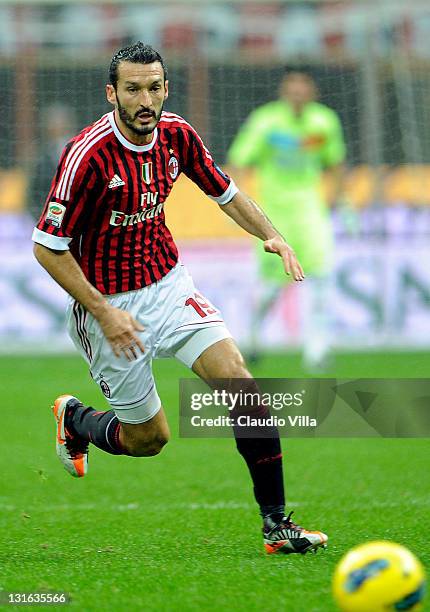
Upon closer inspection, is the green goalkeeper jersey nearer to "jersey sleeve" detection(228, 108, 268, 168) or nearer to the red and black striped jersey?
"jersey sleeve" detection(228, 108, 268, 168)

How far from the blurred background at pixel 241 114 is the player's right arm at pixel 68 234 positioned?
303 inches

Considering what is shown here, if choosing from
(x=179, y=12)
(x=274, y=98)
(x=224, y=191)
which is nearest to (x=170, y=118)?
(x=224, y=191)

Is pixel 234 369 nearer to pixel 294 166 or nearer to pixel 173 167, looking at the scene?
pixel 173 167

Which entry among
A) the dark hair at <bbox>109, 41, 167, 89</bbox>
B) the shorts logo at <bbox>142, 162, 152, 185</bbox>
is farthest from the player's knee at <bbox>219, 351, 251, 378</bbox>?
the dark hair at <bbox>109, 41, 167, 89</bbox>

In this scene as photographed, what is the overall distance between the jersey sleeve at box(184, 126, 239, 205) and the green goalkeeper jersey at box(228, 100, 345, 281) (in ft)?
19.3

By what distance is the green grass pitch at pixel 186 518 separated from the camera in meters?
4.67

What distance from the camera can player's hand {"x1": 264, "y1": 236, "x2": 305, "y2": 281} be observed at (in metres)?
5.38

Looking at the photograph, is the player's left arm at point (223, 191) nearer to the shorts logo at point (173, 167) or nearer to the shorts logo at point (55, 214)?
the shorts logo at point (173, 167)

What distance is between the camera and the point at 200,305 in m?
5.71

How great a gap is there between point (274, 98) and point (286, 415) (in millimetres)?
7715

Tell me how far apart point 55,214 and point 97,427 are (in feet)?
4.26

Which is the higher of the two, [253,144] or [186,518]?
[253,144]

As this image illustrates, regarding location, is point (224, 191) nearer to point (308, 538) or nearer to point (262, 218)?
point (262, 218)

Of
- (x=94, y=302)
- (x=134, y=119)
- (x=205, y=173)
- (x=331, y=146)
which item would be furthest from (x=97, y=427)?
(x=331, y=146)
